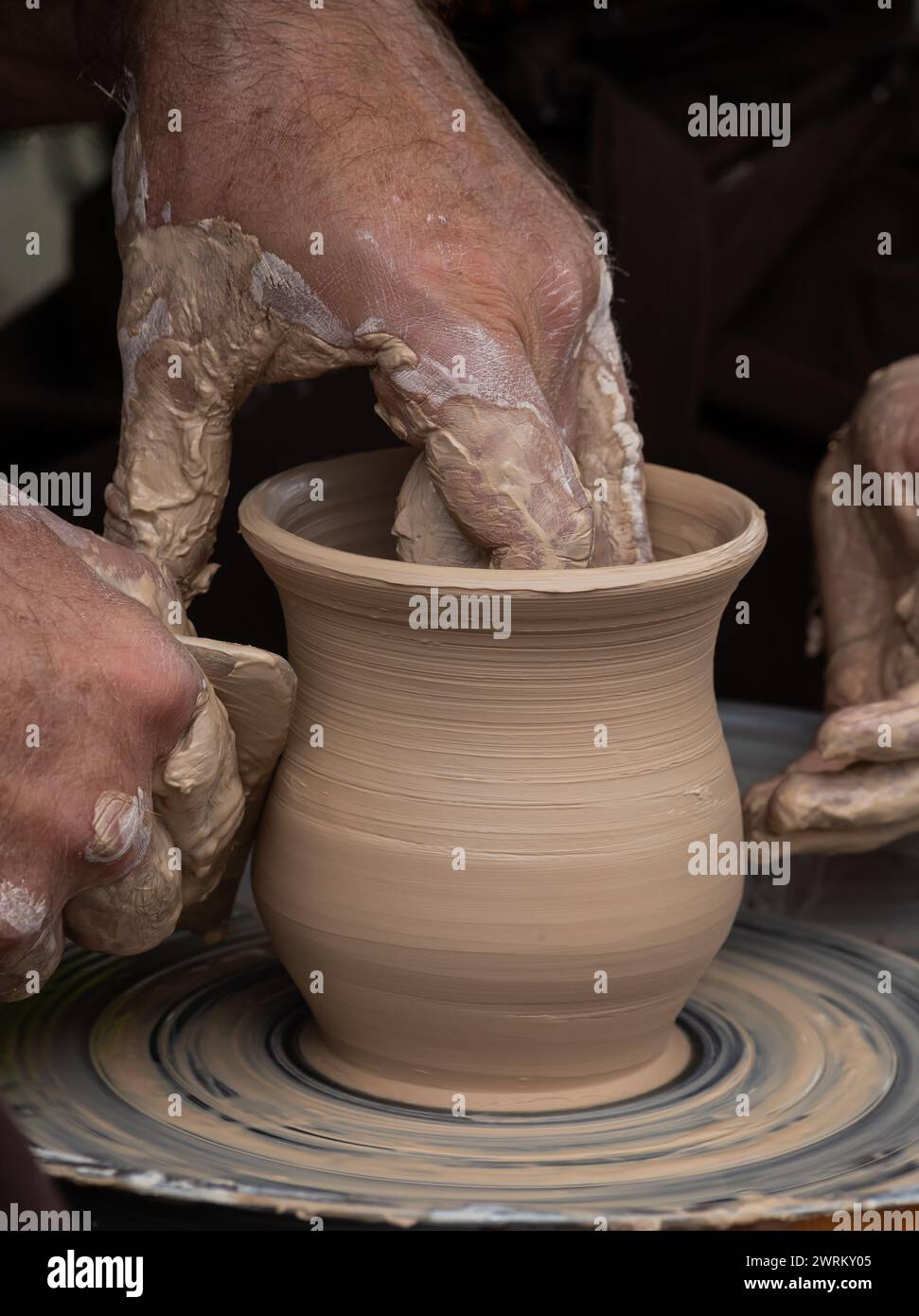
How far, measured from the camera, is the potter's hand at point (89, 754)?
1.17 meters

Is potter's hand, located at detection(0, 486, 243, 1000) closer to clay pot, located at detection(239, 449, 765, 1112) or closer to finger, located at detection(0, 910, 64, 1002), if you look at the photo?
finger, located at detection(0, 910, 64, 1002)

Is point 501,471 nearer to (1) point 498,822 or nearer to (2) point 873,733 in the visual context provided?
(1) point 498,822

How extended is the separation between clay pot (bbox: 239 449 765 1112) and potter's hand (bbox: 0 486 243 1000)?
125 millimetres

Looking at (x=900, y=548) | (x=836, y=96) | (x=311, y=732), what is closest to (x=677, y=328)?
(x=836, y=96)

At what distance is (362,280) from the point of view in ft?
4.42

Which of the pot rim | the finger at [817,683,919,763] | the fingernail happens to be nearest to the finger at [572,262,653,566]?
the pot rim

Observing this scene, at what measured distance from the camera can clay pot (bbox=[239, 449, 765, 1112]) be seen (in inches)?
52.1

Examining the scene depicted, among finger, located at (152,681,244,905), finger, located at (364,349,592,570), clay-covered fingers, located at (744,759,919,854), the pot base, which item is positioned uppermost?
finger, located at (364,349,592,570)

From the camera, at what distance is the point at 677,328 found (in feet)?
8.82

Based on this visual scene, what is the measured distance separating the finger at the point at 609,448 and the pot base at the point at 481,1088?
0.44 meters

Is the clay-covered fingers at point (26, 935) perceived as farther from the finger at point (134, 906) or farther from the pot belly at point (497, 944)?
the pot belly at point (497, 944)

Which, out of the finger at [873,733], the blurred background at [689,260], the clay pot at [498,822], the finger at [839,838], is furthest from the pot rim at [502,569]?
the blurred background at [689,260]

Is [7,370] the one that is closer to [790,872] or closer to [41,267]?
[41,267]

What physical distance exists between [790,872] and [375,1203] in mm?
767
